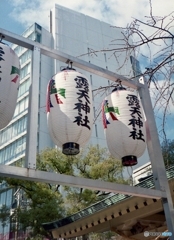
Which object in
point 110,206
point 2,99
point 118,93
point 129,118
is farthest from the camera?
point 110,206

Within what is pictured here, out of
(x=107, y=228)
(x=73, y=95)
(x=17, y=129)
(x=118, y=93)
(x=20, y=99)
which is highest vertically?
(x=20, y=99)

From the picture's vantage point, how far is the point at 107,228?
4855 millimetres

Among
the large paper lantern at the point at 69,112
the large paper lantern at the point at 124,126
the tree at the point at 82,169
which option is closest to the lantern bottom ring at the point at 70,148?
the large paper lantern at the point at 69,112

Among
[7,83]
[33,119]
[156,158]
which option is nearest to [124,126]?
[156,158]

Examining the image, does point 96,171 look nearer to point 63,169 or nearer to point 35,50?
point 63,169

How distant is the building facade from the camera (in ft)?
67.4

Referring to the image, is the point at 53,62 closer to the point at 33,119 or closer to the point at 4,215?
the point at 4,215

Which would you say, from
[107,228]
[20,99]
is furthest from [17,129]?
[107,228]

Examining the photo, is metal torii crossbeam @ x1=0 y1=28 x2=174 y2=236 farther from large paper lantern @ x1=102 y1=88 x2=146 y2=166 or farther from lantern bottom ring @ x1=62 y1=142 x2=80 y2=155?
lantern bottom ring @ x1=62 y1=142 x2=80 y2=155

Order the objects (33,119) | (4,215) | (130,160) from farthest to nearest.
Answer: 1. (4,215)
2. (130,160)
3. (33,119)

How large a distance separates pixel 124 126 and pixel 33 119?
962mm

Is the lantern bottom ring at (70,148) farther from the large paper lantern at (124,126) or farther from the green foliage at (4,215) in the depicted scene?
the green foliage at (4,215)

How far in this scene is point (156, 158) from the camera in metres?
2.73

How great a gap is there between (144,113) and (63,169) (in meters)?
9.14
